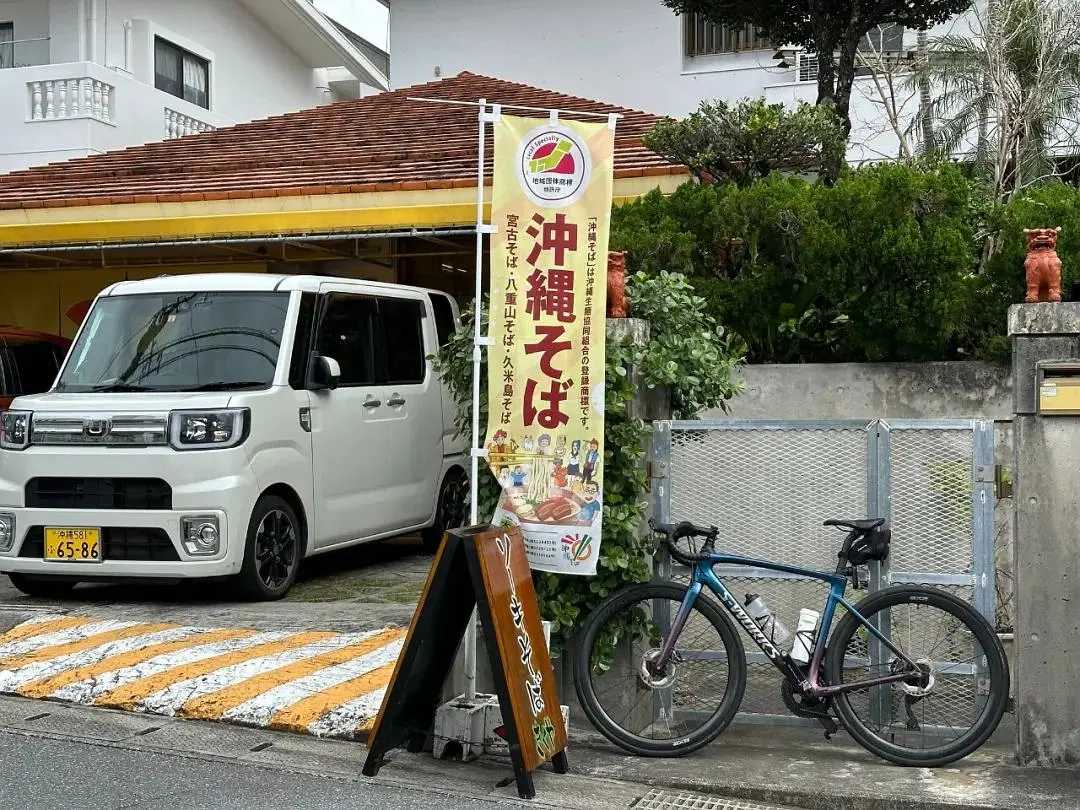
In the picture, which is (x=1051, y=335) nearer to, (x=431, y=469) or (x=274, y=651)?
(x=274, y=651)

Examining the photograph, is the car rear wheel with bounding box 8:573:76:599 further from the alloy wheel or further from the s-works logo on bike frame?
the s-works logo on bike frame

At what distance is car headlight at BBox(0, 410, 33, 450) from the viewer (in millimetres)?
8555

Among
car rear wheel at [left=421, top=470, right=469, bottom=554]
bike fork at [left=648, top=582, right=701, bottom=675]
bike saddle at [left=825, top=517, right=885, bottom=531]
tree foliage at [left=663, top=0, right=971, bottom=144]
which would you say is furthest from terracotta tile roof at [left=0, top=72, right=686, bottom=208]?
bike fork at [left=648, top=582, right=701, bottom=675]

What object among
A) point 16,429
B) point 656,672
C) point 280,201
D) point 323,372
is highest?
point 280,201

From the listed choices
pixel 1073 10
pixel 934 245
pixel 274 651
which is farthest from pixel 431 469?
pixel 1073 10

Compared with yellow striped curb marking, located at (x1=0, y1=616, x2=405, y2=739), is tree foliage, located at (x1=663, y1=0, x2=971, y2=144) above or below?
above

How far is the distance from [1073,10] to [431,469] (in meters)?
11.8

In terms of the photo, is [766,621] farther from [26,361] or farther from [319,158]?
[319,158]

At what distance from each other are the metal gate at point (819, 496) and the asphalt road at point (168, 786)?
171 cm

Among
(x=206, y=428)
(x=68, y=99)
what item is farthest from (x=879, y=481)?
(x=68, y=99)

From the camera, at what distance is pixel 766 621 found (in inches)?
231

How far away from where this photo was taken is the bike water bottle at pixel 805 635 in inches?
227

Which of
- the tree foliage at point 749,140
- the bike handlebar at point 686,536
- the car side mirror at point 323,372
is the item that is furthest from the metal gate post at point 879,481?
the tree foliage at point 749,140

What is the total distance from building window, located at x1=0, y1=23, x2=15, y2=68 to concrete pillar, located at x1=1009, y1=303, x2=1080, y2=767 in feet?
57.4
